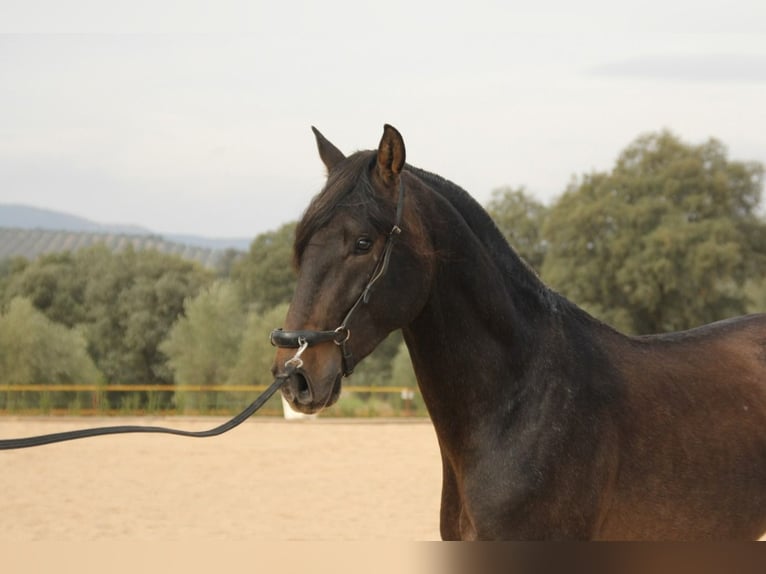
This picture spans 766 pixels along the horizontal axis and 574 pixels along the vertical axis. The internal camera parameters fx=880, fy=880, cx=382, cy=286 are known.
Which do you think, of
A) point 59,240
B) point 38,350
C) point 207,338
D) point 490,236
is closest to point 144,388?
point 207,338

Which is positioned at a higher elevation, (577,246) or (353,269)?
(577,246)

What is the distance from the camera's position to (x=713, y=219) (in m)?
36.7

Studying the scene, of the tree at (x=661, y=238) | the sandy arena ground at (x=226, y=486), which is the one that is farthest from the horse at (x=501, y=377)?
the tree at (x=661, y=238)

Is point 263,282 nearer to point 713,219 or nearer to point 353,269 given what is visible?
point 713,219

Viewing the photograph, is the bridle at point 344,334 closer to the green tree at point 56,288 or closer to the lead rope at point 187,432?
the lead rope at point 187,432

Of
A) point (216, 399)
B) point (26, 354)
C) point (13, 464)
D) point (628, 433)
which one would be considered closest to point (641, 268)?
point (216, 399)

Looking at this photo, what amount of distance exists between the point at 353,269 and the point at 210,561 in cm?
176

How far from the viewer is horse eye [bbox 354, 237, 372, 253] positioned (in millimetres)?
3043

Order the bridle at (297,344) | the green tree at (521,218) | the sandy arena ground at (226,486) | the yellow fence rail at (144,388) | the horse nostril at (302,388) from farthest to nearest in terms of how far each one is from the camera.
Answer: the green tree at (521,218) → the yellow fence rail at (144,388) → the sandy arena ground at (226,486) → the horse nostril at (302,388) → the bridle at (297,344)

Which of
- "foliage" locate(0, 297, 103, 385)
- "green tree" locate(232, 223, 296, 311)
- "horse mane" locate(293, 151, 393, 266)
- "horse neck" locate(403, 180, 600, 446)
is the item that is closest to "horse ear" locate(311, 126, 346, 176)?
"horse mane" locate(293, 151, 393, 266)

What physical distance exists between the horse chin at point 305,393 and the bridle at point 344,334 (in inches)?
2.1

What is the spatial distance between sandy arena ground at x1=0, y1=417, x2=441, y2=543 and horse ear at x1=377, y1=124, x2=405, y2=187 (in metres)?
5.85

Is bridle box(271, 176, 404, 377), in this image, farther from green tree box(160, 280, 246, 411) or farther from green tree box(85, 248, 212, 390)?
green tree box(160, 280, 246, 411)

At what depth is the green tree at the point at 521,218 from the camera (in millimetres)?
42281
